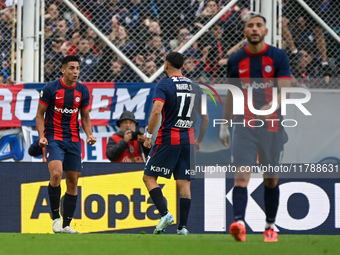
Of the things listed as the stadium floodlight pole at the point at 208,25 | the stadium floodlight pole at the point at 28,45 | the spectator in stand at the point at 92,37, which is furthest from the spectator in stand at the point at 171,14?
the stadium floodlight pole at the point at 28,45

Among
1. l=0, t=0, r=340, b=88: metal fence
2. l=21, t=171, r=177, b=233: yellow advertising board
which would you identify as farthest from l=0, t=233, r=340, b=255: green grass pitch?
l=0, t=0, r=340, b=88: metal fence

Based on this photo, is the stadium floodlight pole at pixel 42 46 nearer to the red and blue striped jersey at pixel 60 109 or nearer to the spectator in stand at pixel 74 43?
the spectator in stand at pixel 74 43

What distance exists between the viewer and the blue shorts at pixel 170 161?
809cm

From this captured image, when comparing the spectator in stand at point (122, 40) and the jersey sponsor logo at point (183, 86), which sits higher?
the spectator in stand at point (122, 40)

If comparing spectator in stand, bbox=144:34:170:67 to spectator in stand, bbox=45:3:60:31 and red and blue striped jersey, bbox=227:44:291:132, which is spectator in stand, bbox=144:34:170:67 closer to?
spectator in stand, bbox=45:3:60:31

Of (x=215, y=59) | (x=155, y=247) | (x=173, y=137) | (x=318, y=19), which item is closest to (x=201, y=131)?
(x=173, y=137)

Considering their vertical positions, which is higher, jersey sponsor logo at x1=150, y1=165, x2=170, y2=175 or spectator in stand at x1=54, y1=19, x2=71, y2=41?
spectator in stand at x1=54, y1=19, x2=71, y2=41

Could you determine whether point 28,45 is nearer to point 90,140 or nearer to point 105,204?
point 105,204

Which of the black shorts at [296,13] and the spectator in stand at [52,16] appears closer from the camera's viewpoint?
the spectator in stand at [52,16]

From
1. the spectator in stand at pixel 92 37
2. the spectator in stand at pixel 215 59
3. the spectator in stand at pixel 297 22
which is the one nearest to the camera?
the spectator in stand at pixel 215 59

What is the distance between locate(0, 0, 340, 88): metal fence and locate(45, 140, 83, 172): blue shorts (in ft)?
11.4

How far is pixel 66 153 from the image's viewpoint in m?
8.60

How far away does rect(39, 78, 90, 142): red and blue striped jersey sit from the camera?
8.52m

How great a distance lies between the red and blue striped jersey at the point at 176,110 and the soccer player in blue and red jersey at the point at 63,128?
3.37ft
